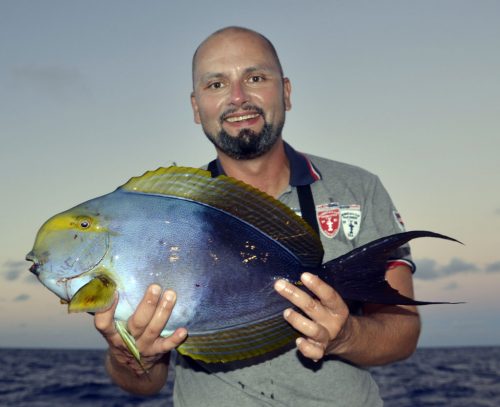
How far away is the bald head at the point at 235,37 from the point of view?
425 cm

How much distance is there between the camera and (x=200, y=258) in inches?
109

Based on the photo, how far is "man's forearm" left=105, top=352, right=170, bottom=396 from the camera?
387 cm

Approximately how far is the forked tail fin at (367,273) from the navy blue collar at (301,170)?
1223 millimetres

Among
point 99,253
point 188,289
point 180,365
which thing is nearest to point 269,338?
point 188,289

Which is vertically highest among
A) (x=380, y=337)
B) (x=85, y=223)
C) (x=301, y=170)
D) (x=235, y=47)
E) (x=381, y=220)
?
(x=235, y=47)

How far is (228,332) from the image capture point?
9.23 feet

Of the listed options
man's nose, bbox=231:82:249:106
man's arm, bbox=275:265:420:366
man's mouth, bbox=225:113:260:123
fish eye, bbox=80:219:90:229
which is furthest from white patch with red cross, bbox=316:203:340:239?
fish eye, bbox=80:219:90:229

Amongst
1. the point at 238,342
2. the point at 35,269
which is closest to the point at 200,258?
the point at 238,342

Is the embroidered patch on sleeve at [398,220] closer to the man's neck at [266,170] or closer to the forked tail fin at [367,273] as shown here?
the man's neck at [266,170]

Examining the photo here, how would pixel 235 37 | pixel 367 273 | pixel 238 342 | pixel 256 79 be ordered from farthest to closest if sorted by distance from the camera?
pixel 235 37
pixel 256 79
pixel 238 342
pixel 367 273

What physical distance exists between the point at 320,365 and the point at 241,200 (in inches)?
56.3

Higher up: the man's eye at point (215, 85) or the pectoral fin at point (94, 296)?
the man's eye at point (215, 85)


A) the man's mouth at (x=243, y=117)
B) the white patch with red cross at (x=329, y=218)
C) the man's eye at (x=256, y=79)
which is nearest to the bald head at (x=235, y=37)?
the man's eye at (x=256, y=79)

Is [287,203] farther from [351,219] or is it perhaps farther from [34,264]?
[34,264]
